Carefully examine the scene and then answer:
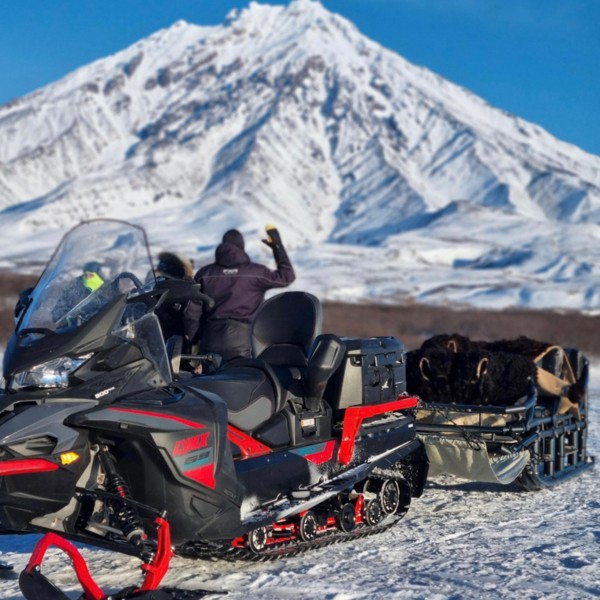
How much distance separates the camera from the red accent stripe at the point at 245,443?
196 inches

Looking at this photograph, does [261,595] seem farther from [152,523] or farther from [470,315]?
[470,315]

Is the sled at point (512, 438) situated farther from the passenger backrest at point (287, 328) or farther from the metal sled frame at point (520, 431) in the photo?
the passenger backrest at point (287, 328)

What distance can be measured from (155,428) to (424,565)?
1.64m

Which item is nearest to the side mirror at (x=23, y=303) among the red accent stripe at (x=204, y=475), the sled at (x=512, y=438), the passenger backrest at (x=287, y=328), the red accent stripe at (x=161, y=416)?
the red accent stripe at (x=161, y=416)

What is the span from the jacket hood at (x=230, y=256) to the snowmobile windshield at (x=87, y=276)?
8.15 ft

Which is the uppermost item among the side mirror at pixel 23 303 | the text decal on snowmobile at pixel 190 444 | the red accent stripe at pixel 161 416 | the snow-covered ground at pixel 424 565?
the side mirror at pixel 23 303

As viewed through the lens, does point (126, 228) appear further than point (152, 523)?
Yes

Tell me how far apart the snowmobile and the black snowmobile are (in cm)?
114

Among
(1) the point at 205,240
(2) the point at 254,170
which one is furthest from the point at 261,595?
(2) the point at 254,170

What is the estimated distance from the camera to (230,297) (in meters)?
7.31

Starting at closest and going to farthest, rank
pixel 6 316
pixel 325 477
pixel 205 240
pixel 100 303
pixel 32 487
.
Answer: pixel 32 487 → pixel 100 303 → pixel 325 477 → pixel 6 316 → pixel 205 240

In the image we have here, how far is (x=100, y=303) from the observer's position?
4.44m

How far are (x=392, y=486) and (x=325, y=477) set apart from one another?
683mm

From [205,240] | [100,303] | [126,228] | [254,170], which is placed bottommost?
[100,303]
